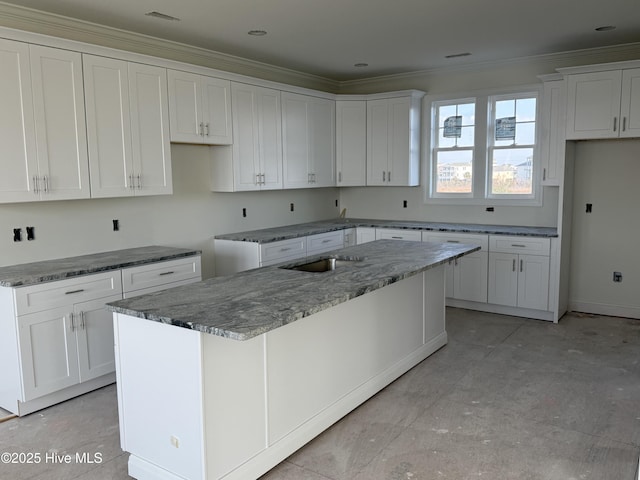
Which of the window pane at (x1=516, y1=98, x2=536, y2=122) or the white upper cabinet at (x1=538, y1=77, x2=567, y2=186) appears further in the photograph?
the window pane at (x1=516, y1=98, x2=536, y2=122)

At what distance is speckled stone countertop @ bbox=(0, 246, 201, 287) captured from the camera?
3314 mm

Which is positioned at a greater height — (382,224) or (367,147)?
(367,147)

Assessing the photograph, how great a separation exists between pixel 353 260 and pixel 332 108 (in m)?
3.09

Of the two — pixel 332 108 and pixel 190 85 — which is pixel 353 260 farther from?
pixel 332 108

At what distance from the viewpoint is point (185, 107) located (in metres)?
4.52

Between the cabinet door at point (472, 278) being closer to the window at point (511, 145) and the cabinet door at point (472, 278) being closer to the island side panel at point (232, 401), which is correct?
the window at point (511, 145)

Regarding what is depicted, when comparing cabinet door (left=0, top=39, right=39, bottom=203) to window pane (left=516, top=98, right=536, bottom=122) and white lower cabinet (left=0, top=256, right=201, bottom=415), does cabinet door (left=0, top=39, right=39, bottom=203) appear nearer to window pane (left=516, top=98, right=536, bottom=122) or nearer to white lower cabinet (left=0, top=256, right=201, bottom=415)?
white lower cabinet (left=0, top=256, right=201, bottom=415)

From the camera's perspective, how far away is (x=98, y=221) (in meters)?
4.28

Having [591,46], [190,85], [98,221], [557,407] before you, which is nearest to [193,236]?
[98,221]

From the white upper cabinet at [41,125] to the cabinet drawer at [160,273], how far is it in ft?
2.24

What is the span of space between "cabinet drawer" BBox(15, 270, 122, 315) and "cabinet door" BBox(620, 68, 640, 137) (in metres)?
4.44

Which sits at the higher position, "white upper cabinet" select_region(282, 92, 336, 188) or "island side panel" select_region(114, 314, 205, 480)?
"white upper cabinet" select_region(282, 92, 336, 188)

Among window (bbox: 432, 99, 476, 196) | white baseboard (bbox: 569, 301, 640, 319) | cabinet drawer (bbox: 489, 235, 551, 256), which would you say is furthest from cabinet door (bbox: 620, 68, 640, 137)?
white baseboard (bbox: 569, 301, 640, 319)

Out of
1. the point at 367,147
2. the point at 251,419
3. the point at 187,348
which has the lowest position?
the point at 251,419
